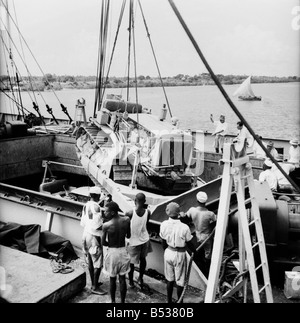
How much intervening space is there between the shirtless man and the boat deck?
2.32 ft

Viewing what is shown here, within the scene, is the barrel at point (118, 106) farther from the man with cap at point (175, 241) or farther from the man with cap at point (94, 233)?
the man with cap at point (175, 241)

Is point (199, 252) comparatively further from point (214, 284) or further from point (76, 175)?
point (76, 175)

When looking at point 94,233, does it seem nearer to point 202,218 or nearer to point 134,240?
point 134,240

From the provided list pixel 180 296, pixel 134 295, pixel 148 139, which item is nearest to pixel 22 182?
pixel 148 139

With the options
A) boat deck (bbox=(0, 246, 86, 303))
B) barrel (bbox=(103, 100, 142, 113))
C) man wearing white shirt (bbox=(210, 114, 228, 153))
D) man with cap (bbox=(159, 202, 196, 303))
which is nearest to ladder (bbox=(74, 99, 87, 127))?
barrel (bbox=(103, 100, 142, 113))

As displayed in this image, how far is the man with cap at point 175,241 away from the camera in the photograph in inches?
167

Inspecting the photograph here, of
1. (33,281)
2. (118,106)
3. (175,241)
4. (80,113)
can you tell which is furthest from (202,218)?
(80,113)

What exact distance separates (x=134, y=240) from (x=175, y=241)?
734 millimetres

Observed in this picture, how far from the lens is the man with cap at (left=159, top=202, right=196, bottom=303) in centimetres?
425

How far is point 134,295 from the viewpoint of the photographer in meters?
4.97

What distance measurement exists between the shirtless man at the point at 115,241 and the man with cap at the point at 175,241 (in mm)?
512

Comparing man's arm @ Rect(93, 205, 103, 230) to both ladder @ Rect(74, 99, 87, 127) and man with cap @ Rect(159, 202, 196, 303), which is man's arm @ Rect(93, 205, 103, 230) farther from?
ladder @ Rect(74, 99, 87, 127)

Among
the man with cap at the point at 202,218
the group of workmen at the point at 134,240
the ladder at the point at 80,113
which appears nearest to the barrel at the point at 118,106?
the ladder at the point at 80,113

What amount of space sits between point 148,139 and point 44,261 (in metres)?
3.82
